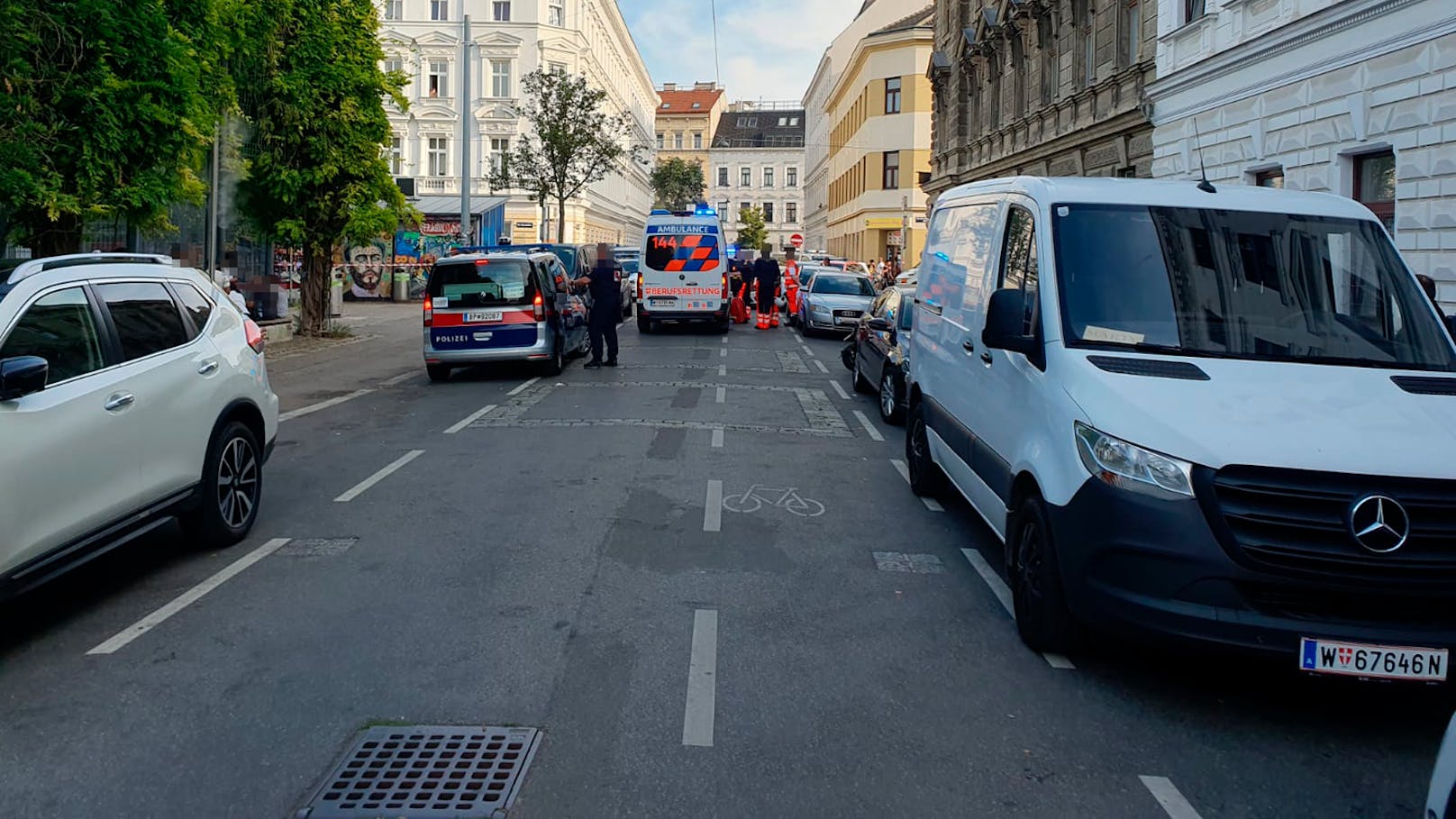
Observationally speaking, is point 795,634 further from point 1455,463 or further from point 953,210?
point 953,210

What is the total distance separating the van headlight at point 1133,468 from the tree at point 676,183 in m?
90.5

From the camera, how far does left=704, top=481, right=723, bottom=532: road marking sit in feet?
27.2

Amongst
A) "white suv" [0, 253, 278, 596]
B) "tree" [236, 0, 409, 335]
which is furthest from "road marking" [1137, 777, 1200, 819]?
"tree" [236, 0, 409, 335]

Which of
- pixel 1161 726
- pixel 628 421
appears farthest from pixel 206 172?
pixel 1161 726

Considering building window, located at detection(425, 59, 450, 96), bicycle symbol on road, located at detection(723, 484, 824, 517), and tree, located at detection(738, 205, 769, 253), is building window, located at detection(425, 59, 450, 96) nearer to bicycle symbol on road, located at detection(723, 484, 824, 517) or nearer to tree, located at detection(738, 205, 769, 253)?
tree, located at detection(738, 205, 769, 253)

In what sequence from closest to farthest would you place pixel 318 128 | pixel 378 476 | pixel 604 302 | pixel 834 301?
pixel 378 476 < pixel 604 302 < pixel 318 128 < pixel 834 301

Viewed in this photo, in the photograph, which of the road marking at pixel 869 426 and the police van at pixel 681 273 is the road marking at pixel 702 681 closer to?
the road marking at pixel 869 426

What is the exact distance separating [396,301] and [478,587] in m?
37.2

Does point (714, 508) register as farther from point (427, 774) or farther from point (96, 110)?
point (96, 110)

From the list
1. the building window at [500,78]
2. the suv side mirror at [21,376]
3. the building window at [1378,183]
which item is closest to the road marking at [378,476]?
the suv side mirror at [21,376]

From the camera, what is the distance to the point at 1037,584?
566 cm

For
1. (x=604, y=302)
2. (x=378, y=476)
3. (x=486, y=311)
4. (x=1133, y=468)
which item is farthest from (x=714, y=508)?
(x=604, y=302)

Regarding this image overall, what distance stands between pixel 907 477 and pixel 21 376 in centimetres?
682

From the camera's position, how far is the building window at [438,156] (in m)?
64.4
